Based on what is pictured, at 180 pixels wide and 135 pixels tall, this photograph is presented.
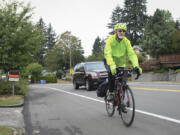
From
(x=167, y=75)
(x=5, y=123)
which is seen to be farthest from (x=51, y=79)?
(x=5, y=123)

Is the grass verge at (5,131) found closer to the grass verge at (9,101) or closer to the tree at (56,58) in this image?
the grass verge at (9,101)

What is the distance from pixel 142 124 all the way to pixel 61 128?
160 centimetres

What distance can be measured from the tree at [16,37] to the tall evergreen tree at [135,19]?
40340 millimetres

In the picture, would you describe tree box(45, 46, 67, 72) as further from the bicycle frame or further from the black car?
the bicycle frame

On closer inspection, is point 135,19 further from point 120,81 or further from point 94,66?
point 120,81

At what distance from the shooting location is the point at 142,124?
491 centimetres

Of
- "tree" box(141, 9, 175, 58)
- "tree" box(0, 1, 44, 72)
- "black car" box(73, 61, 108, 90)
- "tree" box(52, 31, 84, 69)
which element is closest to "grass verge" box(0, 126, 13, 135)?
"tree" box(0, 1, 44, 72)

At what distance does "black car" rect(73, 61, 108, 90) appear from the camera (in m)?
14.0

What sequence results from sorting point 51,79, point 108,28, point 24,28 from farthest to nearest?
point 108,28 < point 51,79 < point 24,28

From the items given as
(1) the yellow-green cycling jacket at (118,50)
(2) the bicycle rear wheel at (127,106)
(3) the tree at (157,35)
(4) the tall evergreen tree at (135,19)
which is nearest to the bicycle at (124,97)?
(2) the bicycle rear wheel at (127,106)

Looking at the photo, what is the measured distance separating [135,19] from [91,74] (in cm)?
4112

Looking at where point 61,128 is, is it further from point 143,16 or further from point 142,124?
point 143,16

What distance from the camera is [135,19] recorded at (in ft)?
173

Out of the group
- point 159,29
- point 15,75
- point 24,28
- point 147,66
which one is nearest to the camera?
point 15,75
